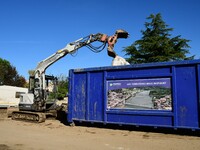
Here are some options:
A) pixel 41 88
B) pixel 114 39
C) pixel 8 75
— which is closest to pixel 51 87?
pixel 41 88

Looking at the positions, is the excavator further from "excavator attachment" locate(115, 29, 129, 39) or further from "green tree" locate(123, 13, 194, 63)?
"green tree" locate(123, 13, 194, 63)

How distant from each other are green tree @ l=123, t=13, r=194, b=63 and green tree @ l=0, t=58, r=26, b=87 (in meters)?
34.8

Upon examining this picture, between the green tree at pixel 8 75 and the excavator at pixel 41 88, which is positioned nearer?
the excavator at pixel 41 88

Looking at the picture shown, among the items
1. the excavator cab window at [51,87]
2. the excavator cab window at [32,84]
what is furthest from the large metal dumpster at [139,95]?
the excavator cab window at [32,84]

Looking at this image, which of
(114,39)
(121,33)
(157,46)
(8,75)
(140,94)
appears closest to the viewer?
(140,94)

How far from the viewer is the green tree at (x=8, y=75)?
57969 mm

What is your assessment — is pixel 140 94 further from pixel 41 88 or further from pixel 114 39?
pixel 41 88

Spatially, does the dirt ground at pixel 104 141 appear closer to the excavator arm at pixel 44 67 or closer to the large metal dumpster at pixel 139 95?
the large metal dumpster at pixel 139 95

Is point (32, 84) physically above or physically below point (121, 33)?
below

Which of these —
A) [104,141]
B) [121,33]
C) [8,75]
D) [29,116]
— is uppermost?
[8,75]

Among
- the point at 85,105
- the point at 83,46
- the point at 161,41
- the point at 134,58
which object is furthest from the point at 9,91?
the point at 85,105

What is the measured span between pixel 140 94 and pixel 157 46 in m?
19.9

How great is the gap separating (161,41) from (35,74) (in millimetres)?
→ 18362

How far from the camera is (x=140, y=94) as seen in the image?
10.6 m
